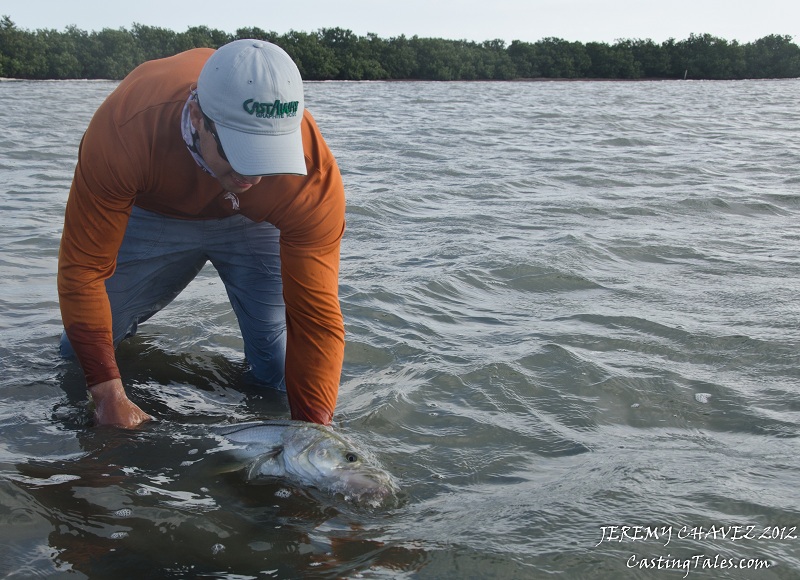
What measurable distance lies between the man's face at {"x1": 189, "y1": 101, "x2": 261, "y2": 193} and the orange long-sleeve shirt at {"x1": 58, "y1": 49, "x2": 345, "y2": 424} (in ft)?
0.90

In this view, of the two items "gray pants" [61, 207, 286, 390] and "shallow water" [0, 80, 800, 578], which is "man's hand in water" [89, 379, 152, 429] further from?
"gray pants" [61, 207, 286, 390]

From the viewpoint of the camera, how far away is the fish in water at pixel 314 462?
3414 millimetres

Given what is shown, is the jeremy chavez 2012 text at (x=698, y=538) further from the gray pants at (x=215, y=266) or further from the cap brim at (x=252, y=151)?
the gray pants at (x=215, y=266)

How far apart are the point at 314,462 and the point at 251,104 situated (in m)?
1.51

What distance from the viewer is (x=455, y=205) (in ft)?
32.6

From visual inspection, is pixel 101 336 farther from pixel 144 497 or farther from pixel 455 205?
pixel 455 205

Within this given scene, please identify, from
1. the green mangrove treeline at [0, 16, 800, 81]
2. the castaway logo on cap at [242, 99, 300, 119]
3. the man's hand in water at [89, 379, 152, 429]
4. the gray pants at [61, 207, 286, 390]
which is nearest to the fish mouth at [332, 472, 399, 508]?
the man's hand in water at [89, 379, 152, 429]

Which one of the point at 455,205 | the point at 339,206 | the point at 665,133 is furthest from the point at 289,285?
the point at 665,133

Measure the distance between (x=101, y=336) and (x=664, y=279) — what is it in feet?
15.4

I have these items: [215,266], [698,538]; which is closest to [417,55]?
[215,266]

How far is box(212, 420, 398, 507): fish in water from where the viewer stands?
3.41m

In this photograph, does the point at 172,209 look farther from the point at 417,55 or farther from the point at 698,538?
the point at 417,55

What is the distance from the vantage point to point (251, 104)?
295 centimetres

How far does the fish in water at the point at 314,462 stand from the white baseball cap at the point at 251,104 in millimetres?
1197
